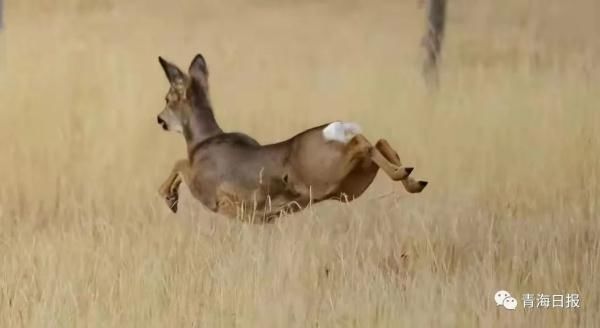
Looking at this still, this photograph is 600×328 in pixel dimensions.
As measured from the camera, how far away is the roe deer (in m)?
1.62

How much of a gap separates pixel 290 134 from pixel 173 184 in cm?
21

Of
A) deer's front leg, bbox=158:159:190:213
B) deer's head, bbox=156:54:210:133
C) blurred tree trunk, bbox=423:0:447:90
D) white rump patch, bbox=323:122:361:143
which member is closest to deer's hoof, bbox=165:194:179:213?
deer's front leg, bbox=158:159:190:213

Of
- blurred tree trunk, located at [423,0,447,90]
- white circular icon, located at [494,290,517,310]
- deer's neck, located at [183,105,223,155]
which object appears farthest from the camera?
blurred tree trunk, located at [423,0,447,90]

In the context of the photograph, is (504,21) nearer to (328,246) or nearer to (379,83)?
(379,83)

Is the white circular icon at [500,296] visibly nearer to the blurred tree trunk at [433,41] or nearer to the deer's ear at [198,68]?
the blurred tree trunk at [433,41]

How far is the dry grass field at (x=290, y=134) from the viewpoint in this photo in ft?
5.14

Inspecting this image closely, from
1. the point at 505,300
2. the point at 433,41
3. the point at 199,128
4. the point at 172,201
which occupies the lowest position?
the point at 505,300

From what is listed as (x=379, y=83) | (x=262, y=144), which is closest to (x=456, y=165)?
(x=379, y=83)

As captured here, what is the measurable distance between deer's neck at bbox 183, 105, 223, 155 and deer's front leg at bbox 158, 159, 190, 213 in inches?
1.6

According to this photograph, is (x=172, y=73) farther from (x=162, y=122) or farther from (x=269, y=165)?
(x=269, y=165)

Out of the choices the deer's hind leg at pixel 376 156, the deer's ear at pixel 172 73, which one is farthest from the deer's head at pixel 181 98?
the deer's hind leg at pixel 376 156

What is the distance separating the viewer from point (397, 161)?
1.65 metres

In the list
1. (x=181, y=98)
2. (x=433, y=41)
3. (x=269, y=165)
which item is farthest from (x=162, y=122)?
(x=433, y=41)

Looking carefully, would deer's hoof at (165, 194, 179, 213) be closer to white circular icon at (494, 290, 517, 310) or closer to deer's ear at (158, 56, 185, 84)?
deer's ear at (158, 56, 185, 84)
